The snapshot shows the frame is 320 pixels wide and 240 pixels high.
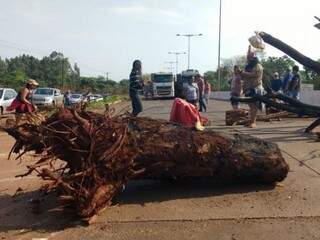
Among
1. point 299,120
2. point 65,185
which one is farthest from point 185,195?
point 299,120

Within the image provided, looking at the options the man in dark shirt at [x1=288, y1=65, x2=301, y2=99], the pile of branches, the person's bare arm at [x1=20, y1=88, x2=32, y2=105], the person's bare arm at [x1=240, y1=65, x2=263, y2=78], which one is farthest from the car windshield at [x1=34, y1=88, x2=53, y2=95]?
the pile of branches

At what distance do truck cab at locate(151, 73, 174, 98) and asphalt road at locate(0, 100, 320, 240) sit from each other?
152 feet

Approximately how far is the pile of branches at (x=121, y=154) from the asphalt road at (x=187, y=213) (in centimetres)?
23

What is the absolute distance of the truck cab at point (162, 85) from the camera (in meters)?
54.8

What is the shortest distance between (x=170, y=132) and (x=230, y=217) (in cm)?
137

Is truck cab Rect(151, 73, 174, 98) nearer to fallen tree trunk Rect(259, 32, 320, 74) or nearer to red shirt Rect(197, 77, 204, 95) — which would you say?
red shirt Rect(197, 77, 204, 95)

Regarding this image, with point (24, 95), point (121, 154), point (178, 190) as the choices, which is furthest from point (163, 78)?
point (121, 154)

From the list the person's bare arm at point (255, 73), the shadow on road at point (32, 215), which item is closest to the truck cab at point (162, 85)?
the person's bare arm at point (255, 73)

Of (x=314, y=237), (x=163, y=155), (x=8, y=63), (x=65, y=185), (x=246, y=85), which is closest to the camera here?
(x=314, y=237)

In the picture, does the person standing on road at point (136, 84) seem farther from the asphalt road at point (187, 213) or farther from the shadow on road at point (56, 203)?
the shadow on road at point (56, 203)

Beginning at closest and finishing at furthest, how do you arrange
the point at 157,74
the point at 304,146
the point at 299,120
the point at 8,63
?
the point at 304,146
the point at 299,120
the point at 157,74
the point at 8,63

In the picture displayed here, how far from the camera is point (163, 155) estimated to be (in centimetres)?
699

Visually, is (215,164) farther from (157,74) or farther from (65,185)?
(157,74)

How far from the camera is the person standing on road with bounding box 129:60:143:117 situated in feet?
46.5
